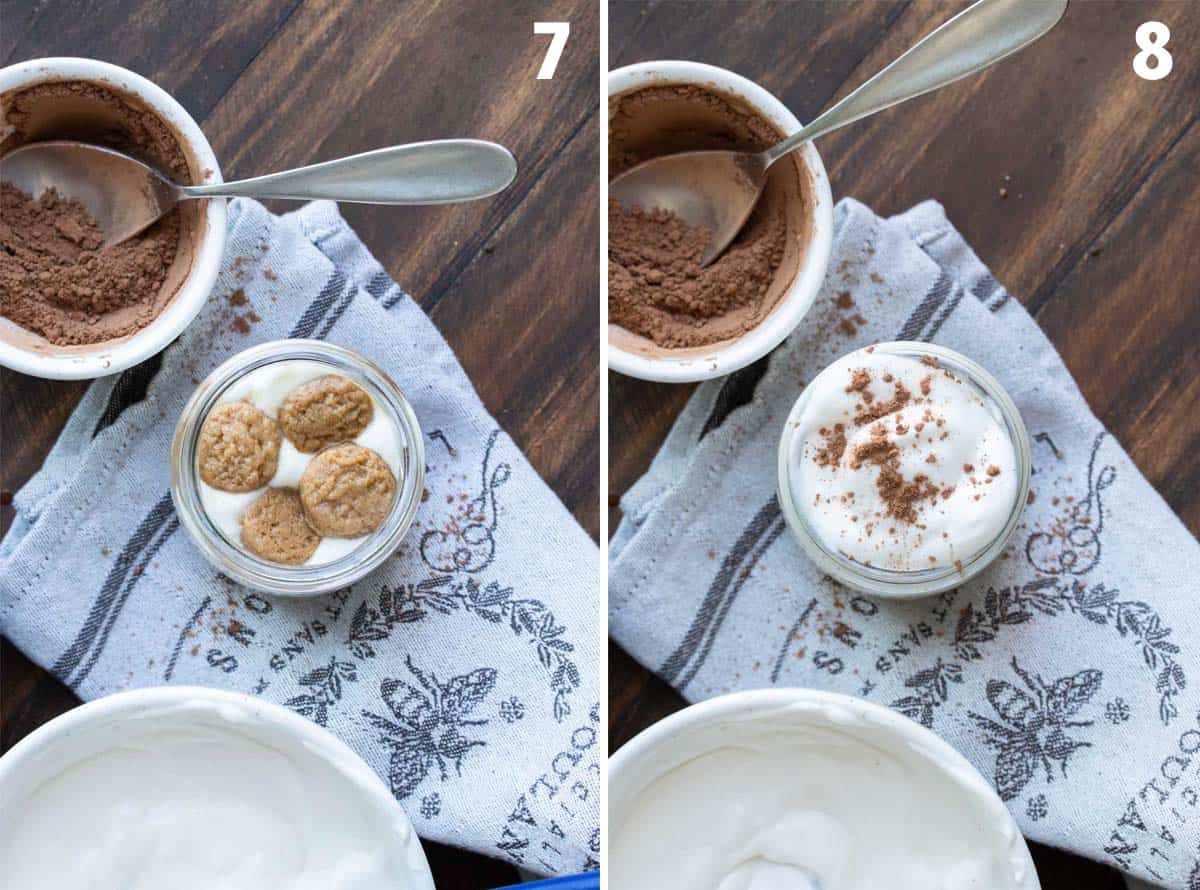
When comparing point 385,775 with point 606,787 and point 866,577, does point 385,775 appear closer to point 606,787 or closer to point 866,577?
point 606,787

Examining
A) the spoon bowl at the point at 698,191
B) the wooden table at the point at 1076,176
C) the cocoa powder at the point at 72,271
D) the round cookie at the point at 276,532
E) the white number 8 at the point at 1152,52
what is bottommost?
the round cookie at the point at 276,532

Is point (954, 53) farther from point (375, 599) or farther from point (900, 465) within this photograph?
point (375, 599)

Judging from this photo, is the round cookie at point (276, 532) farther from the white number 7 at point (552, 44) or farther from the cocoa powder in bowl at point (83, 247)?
the white number 7 at point (552, 44)

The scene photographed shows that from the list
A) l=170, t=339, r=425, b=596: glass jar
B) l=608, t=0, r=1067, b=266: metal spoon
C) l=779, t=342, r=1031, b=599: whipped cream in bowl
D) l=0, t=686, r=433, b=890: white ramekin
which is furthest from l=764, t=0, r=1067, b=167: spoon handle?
l=0, t=686, r=433, b=890: white ramekin

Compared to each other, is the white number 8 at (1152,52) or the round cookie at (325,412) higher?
the white number 8 at (1152,52)

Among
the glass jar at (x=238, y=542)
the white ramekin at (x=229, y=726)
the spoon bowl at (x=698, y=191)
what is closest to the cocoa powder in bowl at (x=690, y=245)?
the spoon bowl at (x=698, y=191)

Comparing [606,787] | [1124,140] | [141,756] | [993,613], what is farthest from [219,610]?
[1124,140]
